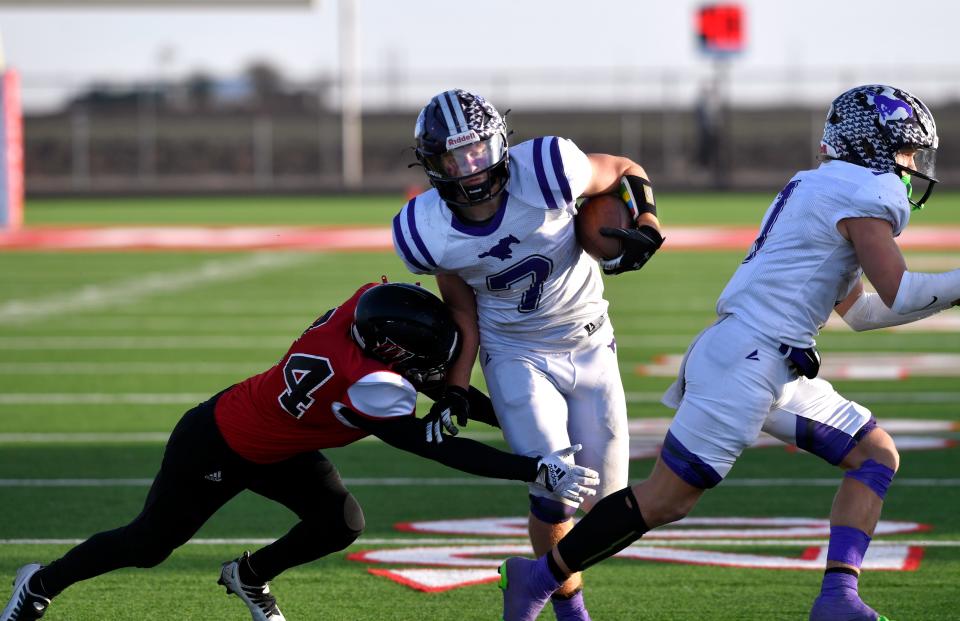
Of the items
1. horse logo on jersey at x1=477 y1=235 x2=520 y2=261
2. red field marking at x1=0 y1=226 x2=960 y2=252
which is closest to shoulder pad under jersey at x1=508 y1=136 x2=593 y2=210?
horse logo on jersey at x1=477 y1=235 x2=520 y2=261

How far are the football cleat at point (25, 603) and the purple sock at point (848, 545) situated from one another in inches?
93.4

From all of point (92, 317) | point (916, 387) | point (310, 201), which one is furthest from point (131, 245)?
point (916, 387)

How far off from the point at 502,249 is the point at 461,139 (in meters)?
0.37

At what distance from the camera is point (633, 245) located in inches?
182

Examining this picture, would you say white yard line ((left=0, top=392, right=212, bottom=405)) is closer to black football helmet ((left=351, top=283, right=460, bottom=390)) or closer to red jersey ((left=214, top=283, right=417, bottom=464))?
red jersey ((left=214, top=283, right=417, bottom=464))

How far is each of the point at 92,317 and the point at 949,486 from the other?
8.79 m

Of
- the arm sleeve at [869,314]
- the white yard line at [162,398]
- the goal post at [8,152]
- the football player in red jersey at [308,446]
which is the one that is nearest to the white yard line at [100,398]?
the white yard line at [162,398]

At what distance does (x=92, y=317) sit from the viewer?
13.6m

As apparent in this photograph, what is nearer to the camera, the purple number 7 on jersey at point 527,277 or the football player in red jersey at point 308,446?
the football player in red jersey at point 308,446

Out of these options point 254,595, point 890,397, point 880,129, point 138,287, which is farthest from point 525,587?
point 138,287

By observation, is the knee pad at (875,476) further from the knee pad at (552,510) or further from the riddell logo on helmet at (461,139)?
the riddell logo on helmet at (461,139)

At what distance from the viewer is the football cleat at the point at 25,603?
15.1ft

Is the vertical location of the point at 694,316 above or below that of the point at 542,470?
below

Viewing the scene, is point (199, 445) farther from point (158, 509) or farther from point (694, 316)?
point (694, 316)
